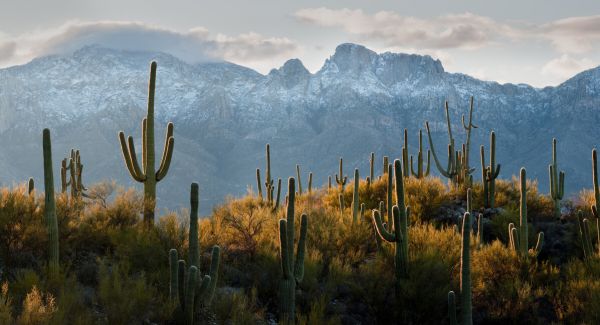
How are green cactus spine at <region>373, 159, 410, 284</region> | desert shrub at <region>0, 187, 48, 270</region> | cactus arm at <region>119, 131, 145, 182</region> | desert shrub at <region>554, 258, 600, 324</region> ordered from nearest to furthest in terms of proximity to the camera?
desert shrub at <region>0, 187, 48, 270</region> → desert shrub at <region>554, 258, 600, 324</region> → green cactus spine at <region>373, 159, 410, 284</region> → cactus arm at <region>119, 131, 145, 182</region>

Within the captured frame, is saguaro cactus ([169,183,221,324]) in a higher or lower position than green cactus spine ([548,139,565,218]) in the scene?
lower

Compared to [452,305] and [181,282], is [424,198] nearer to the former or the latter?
[452,305]

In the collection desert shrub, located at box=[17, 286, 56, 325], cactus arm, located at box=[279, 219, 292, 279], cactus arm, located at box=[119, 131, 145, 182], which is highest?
cactus arm, located at box=[119, 131, 145, 182]

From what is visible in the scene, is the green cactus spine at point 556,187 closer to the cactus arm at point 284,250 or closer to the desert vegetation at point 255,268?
the desert vegetation at point 255,268

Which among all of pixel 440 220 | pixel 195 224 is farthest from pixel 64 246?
pixel 440 220

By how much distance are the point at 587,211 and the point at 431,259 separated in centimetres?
775

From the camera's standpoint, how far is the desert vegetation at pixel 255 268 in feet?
29.3

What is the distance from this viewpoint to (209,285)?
357 inches

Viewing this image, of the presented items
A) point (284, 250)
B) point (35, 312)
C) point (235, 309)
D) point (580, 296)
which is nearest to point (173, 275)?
point (235, 309)

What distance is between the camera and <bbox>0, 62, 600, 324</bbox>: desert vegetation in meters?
8.94

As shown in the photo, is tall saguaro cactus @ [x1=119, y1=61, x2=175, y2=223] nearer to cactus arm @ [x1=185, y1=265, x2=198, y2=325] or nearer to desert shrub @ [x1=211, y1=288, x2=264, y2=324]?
desert shrub @ [x1=211, y1=288, x2=264, y2=324]

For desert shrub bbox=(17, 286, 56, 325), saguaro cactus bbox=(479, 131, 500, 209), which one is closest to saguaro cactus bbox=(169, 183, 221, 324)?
desert shrub bbox=(17, 286, 56, 325)

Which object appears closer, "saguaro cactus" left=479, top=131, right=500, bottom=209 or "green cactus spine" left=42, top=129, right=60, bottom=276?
"green cactus spine" left=42, top=129, right=60, bottom=276

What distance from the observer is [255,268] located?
11.6m
